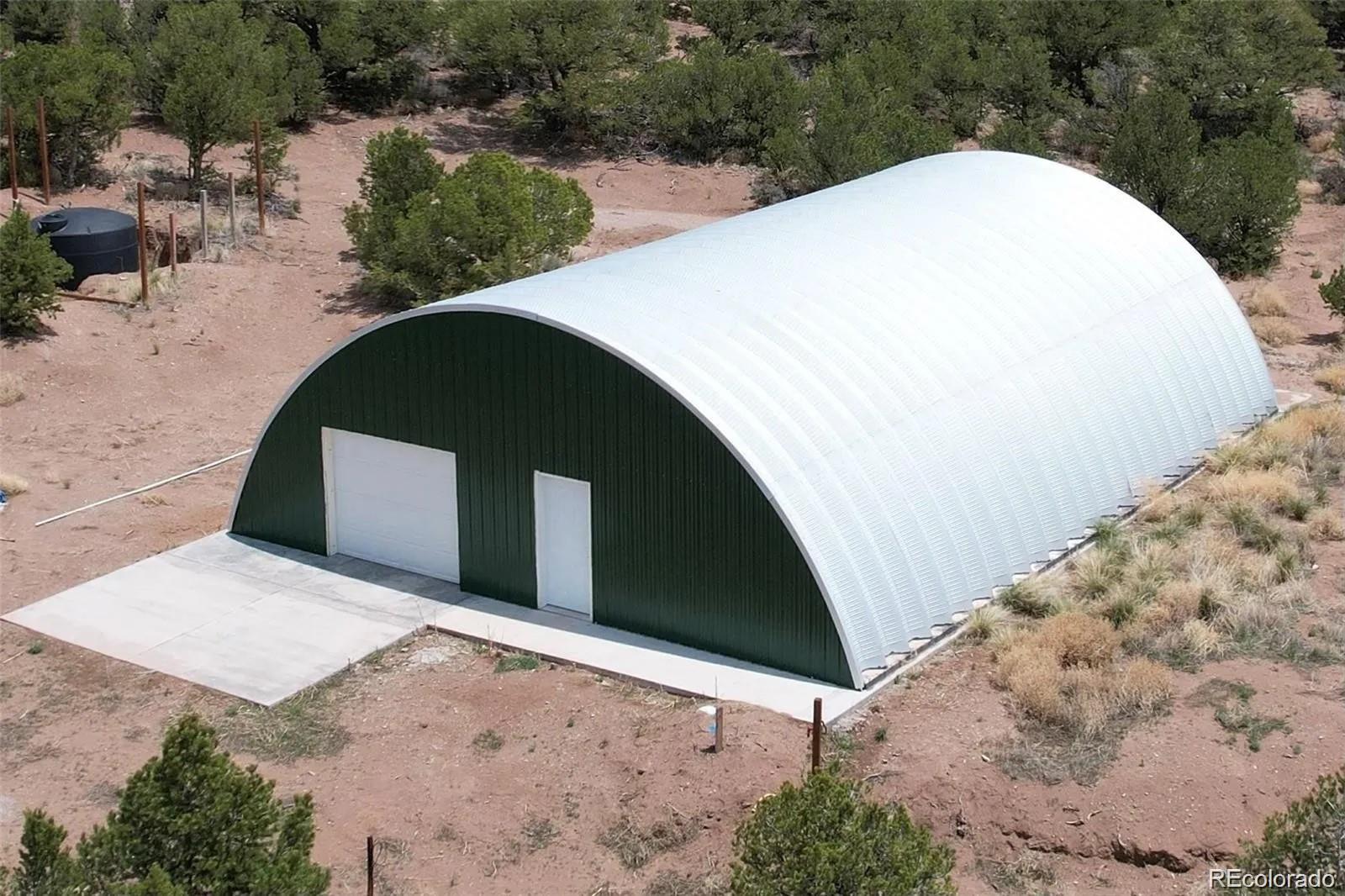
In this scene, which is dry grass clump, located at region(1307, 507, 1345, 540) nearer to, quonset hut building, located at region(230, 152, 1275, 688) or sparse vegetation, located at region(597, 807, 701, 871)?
quonset hut building, located at region(230, 152, 1275, 688)

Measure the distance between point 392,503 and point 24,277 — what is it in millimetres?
11170

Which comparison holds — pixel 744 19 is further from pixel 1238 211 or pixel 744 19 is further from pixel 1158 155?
pixel 1238 211

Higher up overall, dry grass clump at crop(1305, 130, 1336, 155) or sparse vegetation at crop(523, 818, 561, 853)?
dry grass clump at crop(1305, 130, 1336, 155)

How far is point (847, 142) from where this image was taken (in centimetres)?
3566

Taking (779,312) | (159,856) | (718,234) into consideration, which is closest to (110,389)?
(718,234)

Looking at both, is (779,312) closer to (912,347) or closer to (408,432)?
(912,347)

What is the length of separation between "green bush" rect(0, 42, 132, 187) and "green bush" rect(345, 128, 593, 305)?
862 cm

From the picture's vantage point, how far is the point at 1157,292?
22016 millimetres

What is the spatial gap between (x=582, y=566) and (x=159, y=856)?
765 cm

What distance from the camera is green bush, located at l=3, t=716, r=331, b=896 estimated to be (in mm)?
9812

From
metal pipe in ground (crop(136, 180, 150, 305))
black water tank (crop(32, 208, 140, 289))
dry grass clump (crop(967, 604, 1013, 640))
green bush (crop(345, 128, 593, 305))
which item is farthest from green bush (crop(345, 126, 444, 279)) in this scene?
dry grass clump (crop(967, 604, 1013, 640))

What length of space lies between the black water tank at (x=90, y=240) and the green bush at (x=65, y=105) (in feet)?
16.3

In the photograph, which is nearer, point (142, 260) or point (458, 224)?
point (458, 224)

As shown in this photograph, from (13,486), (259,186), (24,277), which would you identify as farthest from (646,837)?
(259,186)
